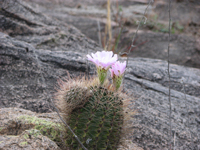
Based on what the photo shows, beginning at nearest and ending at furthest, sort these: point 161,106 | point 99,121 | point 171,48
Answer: point 99,121, point 161,106, point 171,48

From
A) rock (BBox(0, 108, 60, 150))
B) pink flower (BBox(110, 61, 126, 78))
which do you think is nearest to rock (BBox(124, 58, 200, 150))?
pink flower (BBox(110, 61, 126, 78))

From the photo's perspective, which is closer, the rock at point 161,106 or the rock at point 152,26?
the rock at point 161,106

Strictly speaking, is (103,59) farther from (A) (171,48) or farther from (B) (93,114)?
(A) (171,48)

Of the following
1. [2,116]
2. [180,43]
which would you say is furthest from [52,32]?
[180,43]

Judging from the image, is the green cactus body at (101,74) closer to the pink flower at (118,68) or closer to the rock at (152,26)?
the pink flower at (118,68)

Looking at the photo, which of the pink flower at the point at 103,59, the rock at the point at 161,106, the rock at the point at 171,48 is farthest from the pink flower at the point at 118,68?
the rock at the point at 171,48

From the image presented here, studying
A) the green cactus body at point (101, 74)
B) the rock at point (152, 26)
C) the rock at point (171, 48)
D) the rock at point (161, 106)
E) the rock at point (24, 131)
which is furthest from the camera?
the rock at point (152, 26)

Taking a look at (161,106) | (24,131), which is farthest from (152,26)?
(24,131)
